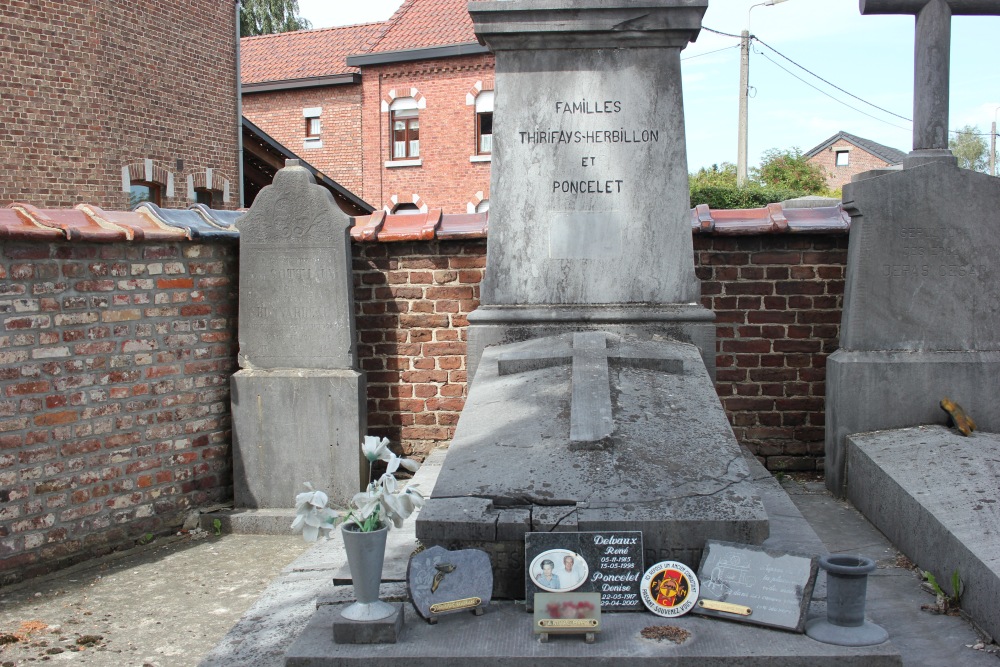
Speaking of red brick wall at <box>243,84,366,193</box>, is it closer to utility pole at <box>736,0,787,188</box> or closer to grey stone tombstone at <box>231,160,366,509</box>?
utility pole at <box>736,0,787,188</box>

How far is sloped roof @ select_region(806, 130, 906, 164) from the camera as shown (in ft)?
153

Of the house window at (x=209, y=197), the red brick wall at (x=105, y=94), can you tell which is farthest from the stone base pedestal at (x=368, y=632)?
the house window at (x=209, y=197)

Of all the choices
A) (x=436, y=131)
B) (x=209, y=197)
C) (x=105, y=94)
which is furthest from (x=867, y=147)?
(x=105, y=94)

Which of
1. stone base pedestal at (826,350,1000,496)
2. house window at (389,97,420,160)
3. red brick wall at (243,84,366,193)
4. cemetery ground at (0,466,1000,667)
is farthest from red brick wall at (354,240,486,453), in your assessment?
red brick wall at (243,84,366,193)

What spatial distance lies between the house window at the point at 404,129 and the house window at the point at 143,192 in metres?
9.14

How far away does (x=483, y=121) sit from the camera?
2186 cm

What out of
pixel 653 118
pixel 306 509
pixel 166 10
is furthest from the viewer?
pixel 166 10

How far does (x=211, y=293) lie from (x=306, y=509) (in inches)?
144

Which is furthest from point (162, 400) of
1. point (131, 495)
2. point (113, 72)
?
point (113, 72)

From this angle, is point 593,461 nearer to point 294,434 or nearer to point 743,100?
point 294,434

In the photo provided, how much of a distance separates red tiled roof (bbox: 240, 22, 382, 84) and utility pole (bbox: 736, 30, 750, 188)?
30.8 feet

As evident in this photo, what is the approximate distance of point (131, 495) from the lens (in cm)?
553

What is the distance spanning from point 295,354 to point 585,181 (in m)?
2.34

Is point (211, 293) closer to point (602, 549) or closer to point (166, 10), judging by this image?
point (602, 549)
